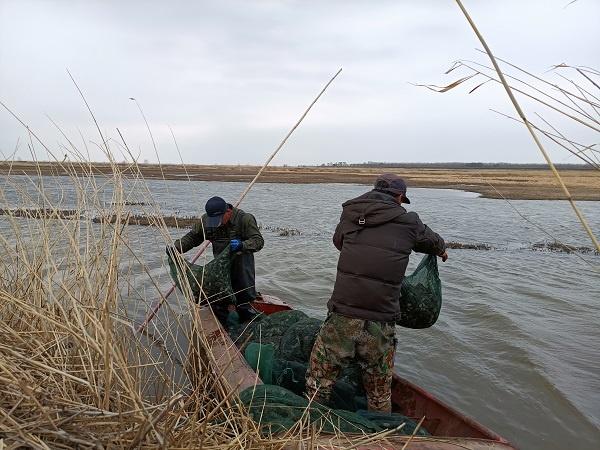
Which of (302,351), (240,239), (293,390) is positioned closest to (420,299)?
(302,351)

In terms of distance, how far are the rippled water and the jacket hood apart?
1.15 metres

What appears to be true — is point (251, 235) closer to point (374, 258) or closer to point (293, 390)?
point (293, 390)

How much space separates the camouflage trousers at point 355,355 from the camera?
331 centimetres

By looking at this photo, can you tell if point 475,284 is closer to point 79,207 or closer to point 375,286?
point 375,286

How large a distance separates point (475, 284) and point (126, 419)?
30.1ft

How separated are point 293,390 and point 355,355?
741 millimetres

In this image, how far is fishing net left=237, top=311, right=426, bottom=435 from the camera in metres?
2.67

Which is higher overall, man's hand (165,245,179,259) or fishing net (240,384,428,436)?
man's hand (165,245,179,259)

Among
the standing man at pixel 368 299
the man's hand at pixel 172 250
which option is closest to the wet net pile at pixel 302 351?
the man's hand at pixel 172 250

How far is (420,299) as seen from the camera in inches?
159

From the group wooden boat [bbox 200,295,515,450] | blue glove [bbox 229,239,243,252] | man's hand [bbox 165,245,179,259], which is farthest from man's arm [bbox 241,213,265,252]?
man's hand [bbox 165,245,179,259]

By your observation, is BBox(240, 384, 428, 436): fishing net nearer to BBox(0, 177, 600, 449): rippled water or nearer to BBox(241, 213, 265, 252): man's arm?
BBox(0, 177, 600, 449): rippled water

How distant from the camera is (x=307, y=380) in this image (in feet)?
11.4

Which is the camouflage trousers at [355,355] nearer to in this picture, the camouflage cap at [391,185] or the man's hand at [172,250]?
the camouflage cap at [391,185]
